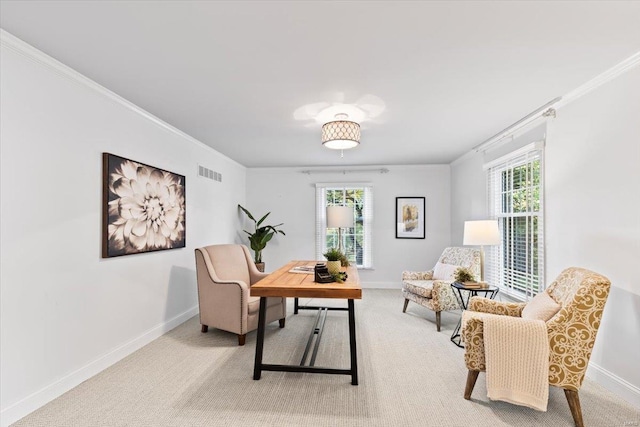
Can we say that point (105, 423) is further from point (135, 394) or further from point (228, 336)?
point (228, 336)

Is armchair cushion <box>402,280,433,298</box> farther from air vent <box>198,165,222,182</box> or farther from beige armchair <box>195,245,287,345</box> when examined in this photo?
air vent <box>198,165,222,182</box>

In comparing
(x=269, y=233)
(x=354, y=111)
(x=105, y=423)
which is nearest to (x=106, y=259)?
(x=105, y=423)

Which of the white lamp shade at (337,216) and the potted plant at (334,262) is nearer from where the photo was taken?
the potted plant at (334,262)

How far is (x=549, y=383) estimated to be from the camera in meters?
1.97

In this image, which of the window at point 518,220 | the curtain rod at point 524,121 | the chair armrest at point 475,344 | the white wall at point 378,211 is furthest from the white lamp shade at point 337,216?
the white wall at point 378,211

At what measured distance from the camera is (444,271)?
4.25m

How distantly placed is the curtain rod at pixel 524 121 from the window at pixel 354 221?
2235 mm

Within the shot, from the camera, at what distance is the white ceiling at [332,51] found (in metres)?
1.64

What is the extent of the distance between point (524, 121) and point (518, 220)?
1122 mm

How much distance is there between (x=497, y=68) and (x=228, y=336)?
352 centimetres

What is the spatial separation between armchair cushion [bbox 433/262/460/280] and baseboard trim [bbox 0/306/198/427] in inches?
138

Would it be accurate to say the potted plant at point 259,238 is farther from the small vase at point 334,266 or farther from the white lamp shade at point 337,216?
the small vase at point 334,266

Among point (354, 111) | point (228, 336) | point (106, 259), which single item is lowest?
point (228, 336)

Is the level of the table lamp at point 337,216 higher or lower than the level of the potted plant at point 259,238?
higher
